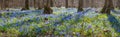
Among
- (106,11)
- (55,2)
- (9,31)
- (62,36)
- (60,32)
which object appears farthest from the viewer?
(55,2)

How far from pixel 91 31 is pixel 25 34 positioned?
10.3ft

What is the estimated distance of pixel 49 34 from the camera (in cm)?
1305

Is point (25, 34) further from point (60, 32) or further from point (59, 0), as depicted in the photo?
point (59, 0)

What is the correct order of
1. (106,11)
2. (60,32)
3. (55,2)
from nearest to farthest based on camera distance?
1. (60,32)
2. (106,11)
3. (55,2)

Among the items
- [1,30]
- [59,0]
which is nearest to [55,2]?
[59,0]

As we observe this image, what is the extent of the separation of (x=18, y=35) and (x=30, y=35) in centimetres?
59

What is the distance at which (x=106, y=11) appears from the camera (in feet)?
92.9

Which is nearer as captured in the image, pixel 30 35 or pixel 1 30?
pixel 30 35

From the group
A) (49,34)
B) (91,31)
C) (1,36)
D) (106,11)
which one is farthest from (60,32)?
(106,11)

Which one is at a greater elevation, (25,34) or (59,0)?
(25,34)

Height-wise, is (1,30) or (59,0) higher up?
(1,30)

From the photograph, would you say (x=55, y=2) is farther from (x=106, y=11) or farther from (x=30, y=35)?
(x=30, y=35)

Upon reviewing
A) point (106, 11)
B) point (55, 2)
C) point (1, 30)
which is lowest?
point (55, 2)

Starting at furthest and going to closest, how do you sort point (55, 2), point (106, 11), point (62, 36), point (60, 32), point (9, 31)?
1. point (55, 2)
2. point (106, 11)
3. point (9, 31)
4. point (60, 32)
5. point (62, 36)
